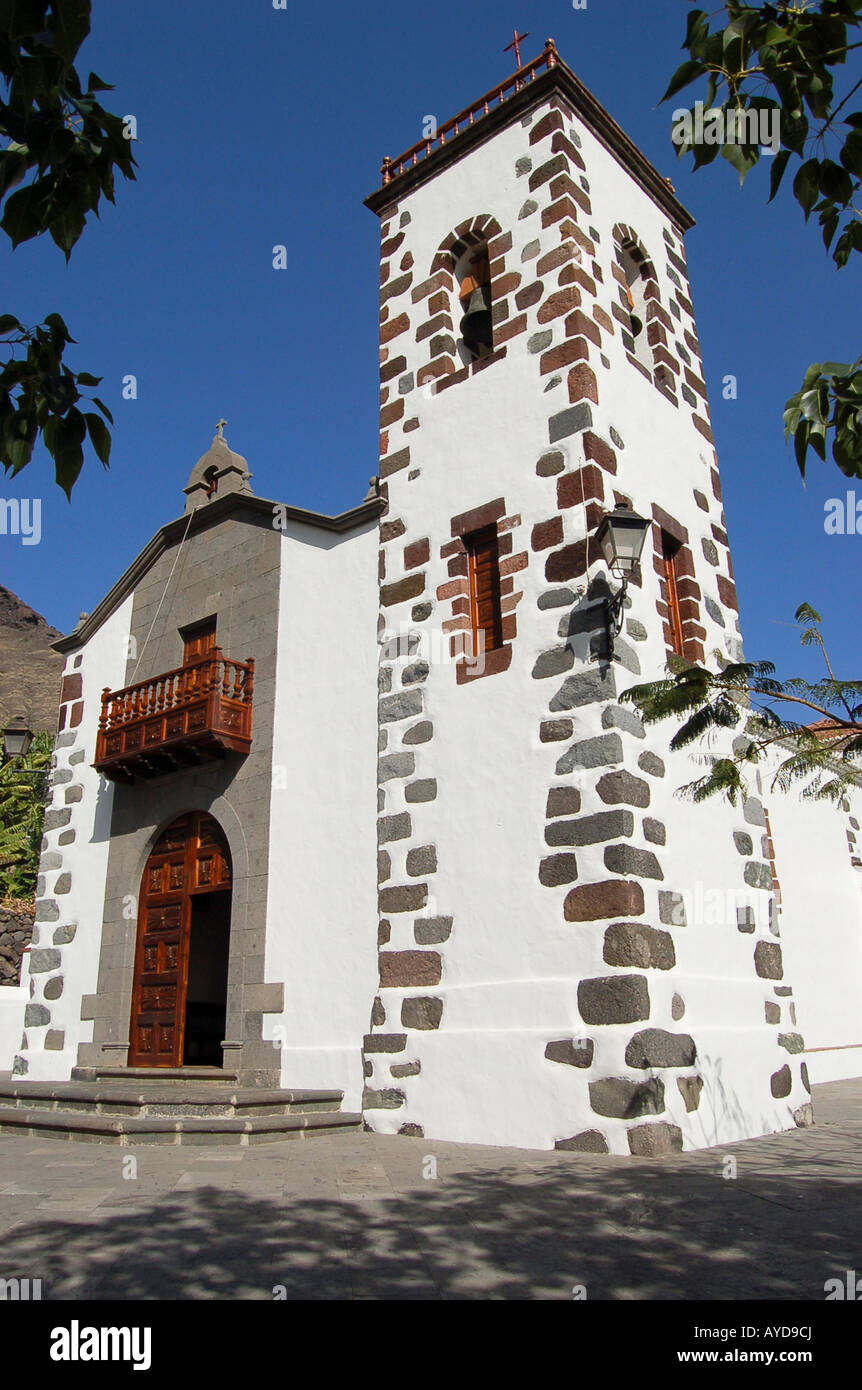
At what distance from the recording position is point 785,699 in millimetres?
3562

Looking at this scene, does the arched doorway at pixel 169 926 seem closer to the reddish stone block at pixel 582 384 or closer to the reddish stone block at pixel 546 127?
the reddish stone block at pixel 582 384

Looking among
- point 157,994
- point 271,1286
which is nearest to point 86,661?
point 157,994

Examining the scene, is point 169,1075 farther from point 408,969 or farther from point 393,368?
point 393,368

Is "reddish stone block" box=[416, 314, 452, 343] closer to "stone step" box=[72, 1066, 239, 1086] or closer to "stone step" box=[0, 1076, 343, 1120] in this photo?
"stone step" box=[0, 1076, 343, 1120]

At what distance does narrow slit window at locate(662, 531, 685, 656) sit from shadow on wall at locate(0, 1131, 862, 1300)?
431 centimetres

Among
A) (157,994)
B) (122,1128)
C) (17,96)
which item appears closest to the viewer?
(17,96)

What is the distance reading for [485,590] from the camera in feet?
26.0

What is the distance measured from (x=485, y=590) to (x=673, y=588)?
167 cm

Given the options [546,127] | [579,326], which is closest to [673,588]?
[579,326]

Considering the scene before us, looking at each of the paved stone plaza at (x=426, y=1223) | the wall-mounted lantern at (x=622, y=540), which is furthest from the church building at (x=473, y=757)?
the paved stone plaza at (x=426, y=1223)
